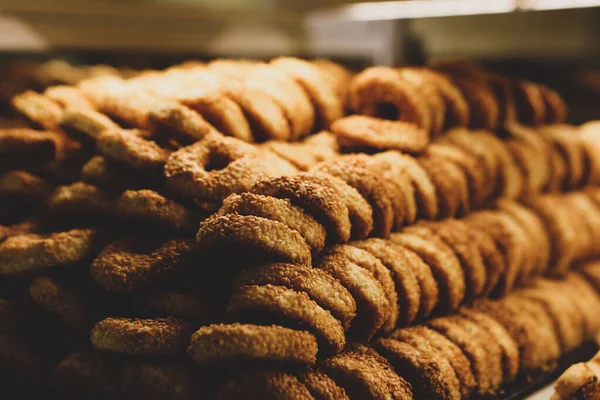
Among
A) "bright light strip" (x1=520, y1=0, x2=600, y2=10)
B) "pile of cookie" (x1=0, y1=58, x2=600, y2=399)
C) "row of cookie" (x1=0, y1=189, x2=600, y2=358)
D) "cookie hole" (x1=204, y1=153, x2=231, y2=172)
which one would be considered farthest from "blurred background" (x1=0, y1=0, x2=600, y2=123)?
"cookie hole" (x1=204, y1=153, x2=231, y2=172)

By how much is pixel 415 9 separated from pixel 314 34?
1.19 m

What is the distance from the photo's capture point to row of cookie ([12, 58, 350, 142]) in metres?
2.39

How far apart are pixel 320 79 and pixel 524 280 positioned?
140cm

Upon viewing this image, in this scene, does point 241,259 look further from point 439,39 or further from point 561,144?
point 439,39

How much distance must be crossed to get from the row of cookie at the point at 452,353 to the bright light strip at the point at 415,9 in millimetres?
1587

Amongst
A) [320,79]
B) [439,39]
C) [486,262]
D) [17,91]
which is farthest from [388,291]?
[439,39]

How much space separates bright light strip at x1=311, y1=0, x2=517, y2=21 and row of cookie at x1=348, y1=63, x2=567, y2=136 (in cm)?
39

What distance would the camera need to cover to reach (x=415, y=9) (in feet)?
12.3

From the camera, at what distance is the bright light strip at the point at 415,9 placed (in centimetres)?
332

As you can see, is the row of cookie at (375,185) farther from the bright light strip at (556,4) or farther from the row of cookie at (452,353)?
the bright light strip at (556,4)

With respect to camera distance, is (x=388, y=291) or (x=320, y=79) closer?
(x=388, y=291)

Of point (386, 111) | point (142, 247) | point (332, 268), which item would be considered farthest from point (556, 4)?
point (142, 247)

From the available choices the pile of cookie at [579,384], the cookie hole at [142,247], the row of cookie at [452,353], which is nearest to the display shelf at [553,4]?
the row of cookie at [452,353]

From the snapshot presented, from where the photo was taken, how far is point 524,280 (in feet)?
8.99
